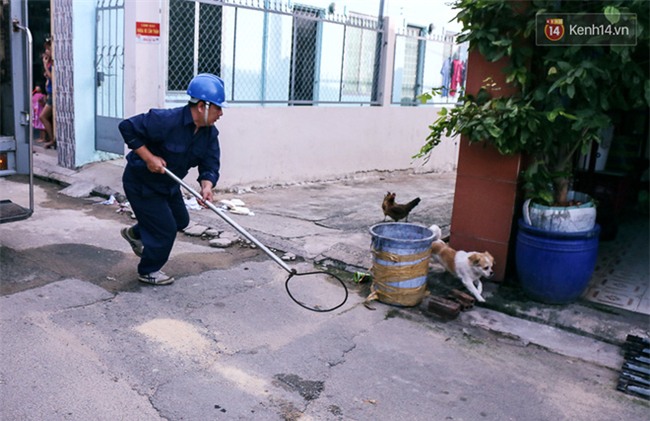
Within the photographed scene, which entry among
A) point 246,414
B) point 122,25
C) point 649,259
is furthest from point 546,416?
point 122,25

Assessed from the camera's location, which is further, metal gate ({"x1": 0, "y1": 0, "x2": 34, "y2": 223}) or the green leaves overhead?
metal gate ({"x1": 0, "y1": 0, "x2": 34, "y2": 223})

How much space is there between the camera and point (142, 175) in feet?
14.9

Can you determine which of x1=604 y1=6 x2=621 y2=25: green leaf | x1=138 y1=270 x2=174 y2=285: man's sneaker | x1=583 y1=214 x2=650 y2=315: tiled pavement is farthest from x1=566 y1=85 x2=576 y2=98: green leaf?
x1=138 y1=270 x2=174 y2=285: man's sneaker

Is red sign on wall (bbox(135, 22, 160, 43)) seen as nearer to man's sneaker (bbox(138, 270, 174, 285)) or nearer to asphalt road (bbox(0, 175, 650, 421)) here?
asphalt road (bbox(0, 175, 650, 421))

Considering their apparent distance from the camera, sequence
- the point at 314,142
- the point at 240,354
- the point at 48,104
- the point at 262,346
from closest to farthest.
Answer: the point at 240,354 → the point at 262,346 → the point at 48,104 → the point at 314,142

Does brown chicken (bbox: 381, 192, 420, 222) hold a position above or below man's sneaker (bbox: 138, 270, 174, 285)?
above

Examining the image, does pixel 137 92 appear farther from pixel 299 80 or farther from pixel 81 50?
pixel 299 80

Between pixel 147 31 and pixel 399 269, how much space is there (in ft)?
15.5

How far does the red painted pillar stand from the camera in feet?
16.8

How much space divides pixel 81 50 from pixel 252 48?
2507 mm

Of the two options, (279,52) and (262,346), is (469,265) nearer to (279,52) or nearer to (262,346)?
(262,346)

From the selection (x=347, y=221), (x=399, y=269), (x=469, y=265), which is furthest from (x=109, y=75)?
(x=469, y=265)

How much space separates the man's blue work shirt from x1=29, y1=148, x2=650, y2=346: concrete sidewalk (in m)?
1.63

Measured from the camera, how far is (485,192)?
527 cm
